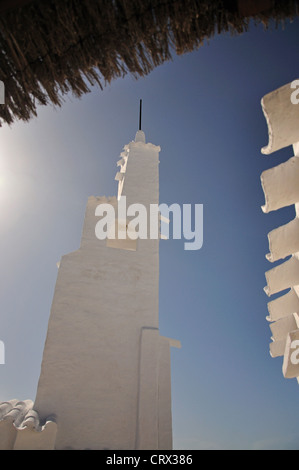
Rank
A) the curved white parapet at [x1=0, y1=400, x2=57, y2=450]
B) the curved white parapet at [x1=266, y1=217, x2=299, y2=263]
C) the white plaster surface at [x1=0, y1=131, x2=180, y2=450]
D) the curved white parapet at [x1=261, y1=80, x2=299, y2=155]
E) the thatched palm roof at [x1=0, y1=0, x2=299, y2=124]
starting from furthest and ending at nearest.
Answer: the white plaster surface at [x1=0, y1=131, x2=180, y2=450] < the curved white parapet at [x1=0, y1=400, x2=57, y2=450] < the curved white parapet at [x1=266, y1=217, x2=299, y2=263] < the curved white parapet at [x1=261, y1=80, x2=299, y2=155] < the thatched palm roof at [x1=0, y1=0, x2=299, y2=124]

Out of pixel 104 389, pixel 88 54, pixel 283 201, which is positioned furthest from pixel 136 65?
pixel 104 389

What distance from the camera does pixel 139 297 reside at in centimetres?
850

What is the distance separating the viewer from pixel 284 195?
3.46 meters

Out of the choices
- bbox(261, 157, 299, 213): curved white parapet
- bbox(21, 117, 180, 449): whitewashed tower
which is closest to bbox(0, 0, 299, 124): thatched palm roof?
bbox(261, 157, 299, 213): curved white parapet

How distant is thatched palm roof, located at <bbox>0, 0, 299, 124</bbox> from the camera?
201cm

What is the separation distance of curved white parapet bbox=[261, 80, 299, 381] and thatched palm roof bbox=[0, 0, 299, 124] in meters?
0.97

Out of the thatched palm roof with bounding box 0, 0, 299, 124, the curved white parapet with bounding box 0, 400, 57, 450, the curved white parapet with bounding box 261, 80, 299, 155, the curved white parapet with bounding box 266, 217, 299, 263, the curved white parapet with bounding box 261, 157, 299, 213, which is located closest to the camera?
the thatched palm roof with bounding box 0, 0, 299, 124

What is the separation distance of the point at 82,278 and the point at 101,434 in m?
3.46

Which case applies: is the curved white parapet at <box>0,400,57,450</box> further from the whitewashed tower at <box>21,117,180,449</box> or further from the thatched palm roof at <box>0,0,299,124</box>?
the thatched palm roof at <box>0,0,299,124</box>

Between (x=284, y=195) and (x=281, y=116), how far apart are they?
82 centimetres

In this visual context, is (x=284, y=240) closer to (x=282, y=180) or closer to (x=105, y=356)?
(x=282, y=180)

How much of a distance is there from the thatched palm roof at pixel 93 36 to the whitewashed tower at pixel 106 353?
6096 mm

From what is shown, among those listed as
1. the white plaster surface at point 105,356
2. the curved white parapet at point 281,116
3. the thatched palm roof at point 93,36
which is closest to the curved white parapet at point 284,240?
the curved white parapet at point 281,116
